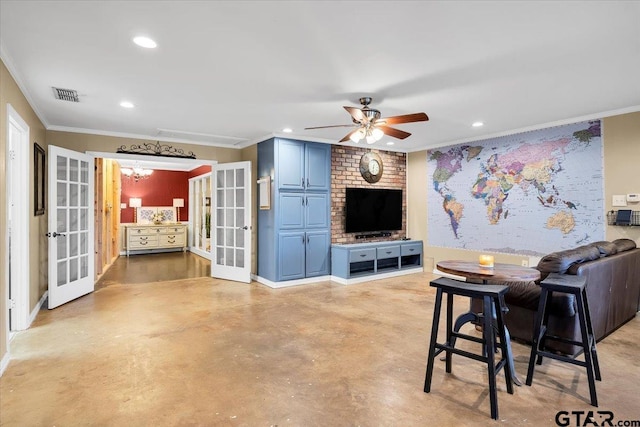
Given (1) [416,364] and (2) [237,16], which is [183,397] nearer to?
(1) [416,364]

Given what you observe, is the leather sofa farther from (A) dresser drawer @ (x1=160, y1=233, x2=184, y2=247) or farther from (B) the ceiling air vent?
(A) dresser drawer @ (x1=160, y1=233, x2=184, y2=247)

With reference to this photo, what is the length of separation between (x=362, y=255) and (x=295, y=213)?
128 cm

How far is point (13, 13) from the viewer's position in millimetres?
2055

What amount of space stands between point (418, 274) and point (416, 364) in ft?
12.1

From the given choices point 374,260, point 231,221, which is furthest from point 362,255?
point 231,221

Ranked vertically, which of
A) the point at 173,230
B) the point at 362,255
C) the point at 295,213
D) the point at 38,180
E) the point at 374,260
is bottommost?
the point at 374,260

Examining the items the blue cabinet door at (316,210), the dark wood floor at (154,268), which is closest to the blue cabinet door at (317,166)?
the blue cabinet door at (316,210)

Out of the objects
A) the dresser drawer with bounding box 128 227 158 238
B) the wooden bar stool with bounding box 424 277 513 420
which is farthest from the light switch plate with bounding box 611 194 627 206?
the dresser drawer with bounding box 128 227 158 238

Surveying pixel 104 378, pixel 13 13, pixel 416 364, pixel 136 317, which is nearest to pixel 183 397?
pixel 104 378

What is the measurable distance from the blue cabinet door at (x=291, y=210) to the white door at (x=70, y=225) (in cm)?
265

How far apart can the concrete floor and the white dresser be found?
4.78 meters

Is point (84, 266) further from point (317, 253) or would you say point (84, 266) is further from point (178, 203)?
point (178, 203)

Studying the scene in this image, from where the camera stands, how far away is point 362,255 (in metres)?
5.66

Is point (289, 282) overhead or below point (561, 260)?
below
